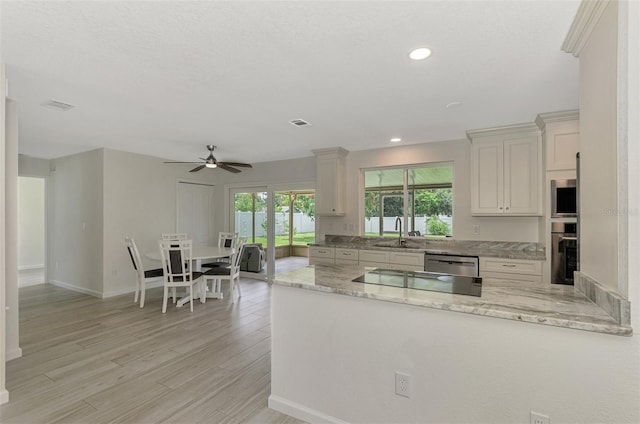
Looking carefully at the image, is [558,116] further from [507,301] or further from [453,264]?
[507,301]

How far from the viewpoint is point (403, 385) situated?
66.9 inches

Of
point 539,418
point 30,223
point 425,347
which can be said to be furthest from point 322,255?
point 30,223

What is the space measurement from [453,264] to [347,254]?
151cm

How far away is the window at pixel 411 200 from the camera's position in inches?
182

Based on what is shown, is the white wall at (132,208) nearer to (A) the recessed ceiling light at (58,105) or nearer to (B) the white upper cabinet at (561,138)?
(A) the recessed ceiling light at (58,105)

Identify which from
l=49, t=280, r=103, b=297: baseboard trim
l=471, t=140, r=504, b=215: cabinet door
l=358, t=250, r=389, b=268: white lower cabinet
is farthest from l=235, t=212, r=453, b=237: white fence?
l=471, t=140, r=504, b=215: cabinet door

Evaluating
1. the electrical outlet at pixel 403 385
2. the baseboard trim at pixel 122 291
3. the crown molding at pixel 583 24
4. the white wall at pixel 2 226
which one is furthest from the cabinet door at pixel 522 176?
the baseboard trim at pixel 122 291

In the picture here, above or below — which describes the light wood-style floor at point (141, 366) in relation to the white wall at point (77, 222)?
below

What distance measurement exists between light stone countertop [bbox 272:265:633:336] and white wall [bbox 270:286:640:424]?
6cm

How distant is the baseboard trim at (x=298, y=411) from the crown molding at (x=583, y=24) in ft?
8.71

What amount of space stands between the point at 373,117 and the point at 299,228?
13.1 feet

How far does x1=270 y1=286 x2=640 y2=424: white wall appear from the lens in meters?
1.32

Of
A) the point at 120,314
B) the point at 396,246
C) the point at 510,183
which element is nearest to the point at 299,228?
the point at 396,246

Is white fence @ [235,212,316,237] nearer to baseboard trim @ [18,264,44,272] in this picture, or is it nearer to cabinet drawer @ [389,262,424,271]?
cabinet drawer @ [389,262,424,271]
